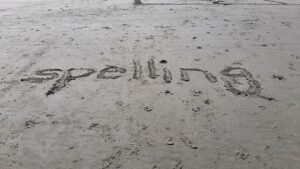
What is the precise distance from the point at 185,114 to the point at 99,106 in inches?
32.5

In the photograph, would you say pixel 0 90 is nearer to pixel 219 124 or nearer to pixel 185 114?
pixel 185 114

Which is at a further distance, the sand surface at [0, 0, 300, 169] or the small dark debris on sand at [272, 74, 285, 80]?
the small dark debris on sand at [272, 74, 285, 80]

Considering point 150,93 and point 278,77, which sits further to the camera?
point 278,77

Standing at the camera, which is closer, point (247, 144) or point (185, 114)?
point (247, 144)

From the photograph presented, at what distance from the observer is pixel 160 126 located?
10.5 ft

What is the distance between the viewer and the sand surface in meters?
2.82

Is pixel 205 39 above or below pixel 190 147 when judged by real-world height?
above

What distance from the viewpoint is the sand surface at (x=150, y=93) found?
2822 mm

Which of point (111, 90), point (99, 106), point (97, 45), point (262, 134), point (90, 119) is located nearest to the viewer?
point (262, 134)

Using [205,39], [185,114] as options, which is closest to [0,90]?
[185,114]

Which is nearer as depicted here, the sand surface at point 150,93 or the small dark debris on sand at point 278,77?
the sand surface at point 150,93

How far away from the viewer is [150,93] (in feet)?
12.5

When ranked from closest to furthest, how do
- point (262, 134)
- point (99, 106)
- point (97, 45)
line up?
point (262, 134)
point (99, 106)
point (97, 45)

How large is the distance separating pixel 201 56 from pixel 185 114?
161 centimetres
